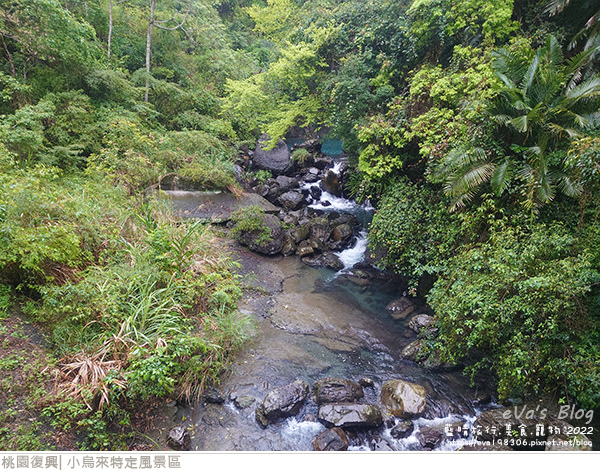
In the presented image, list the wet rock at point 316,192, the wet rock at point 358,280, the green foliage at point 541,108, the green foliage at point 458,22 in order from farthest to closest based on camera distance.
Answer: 1. the wet rock at point 316,192
2. the wet rock at point 358,280
3. the green foliage at point 458,22
4. the green foliage at point 541,108

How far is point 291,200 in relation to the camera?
12914mm

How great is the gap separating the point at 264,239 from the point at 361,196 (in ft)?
12.2

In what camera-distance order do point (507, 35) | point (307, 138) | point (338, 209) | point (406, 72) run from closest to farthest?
point (507, 35)
point (406, 72)
point (338, 209)
point (307, 138)

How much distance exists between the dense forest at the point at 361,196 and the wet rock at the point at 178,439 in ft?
1.55

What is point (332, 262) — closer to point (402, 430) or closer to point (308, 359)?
point (308, 359)

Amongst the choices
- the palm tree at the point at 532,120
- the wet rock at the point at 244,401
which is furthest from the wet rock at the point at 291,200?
the wet rock at the point at 244,401

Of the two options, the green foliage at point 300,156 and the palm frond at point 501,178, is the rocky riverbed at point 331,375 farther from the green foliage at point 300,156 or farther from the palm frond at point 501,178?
the green foliage at point 300,156

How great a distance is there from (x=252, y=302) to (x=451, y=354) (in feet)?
14.2

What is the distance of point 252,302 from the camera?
23.6 ft

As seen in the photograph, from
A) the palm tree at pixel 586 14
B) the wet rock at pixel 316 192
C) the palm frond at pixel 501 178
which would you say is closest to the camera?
the palm frond at pixel 501 178

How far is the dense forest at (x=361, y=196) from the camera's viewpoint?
400cm

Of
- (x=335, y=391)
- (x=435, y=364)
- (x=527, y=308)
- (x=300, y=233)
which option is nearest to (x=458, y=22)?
(x=527, y=308)

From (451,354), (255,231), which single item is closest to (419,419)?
(451,354)

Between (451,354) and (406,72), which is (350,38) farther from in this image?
(451,354)
